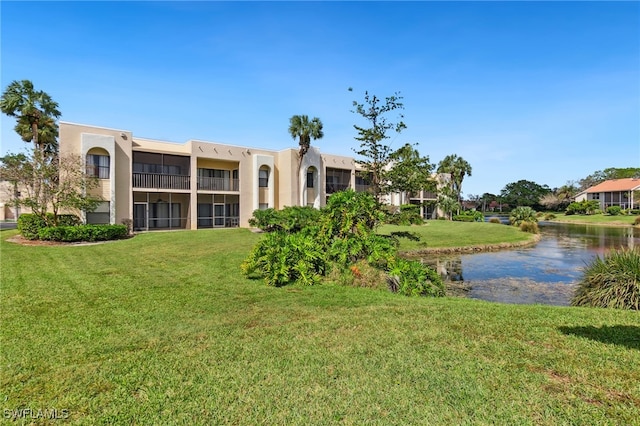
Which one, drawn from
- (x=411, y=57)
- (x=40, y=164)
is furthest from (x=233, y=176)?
(x=411, y=57)

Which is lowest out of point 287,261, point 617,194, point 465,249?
point 465,249

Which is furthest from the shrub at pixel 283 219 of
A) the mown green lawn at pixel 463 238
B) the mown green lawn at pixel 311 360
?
the mown green lawn at pixel 311 360

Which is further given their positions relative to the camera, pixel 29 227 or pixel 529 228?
pixel 529 228

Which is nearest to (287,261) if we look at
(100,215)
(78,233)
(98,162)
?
(78,233)

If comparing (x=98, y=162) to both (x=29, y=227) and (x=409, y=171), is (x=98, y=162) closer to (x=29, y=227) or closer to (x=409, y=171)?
(x=29, y=227)

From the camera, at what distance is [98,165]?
21516 mm

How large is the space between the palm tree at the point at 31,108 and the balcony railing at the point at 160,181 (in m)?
5.41

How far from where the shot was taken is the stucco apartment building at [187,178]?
2159 cm

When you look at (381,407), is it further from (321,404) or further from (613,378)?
(613,378)

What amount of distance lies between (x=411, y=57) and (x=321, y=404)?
1498cm

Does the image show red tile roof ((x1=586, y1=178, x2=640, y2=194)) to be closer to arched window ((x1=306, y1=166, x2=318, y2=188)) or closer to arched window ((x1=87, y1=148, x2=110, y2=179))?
arched window ((x1=306, y1=166, x2=318, y2=188))

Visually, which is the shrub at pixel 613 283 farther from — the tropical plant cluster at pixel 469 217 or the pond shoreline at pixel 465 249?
the tropical plant cluster at pixel 469 217

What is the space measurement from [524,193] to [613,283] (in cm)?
8966

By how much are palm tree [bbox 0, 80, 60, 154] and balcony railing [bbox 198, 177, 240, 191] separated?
988 centimetres
